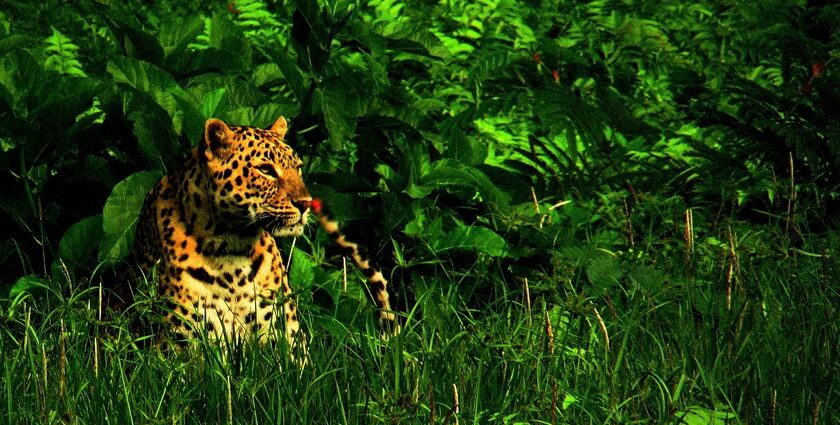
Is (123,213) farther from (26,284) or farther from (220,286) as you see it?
(220,286)

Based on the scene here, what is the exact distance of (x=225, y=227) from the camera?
5328 mm

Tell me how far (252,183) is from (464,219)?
1571 millimetres

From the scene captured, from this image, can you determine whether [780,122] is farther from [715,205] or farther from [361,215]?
[361,215]

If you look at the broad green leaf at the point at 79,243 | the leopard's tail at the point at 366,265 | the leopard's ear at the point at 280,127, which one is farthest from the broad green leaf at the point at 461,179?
the broad green leaf at the point at 79,243

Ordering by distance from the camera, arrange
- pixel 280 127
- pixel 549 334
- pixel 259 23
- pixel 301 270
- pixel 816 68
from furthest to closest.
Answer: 1. pixel 259 23
2. pixel 816 68
3. pixel 301 270
4. pixel 280 127
5. pixel 549 334

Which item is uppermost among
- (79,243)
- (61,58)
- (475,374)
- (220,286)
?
(61,58)

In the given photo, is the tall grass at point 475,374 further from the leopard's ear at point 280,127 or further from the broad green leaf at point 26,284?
the leopard's ear at point 280,127

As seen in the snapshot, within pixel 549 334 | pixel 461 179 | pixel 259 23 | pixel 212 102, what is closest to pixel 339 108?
pixel 212 102

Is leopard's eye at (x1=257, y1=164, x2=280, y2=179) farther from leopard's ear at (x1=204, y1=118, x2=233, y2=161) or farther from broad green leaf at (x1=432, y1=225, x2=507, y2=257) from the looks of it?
broad green leaf at (x1=432, y1=225, x2=507, y2=257)

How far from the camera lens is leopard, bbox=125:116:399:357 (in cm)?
521

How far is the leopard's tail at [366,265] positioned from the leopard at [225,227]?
0.59 ft

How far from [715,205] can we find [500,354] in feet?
9.24

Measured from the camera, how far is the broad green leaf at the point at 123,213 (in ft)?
18.1

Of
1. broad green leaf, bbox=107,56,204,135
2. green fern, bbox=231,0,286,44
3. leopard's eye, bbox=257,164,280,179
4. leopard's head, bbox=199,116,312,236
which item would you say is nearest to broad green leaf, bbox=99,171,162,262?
broad green leaf, bbox=107,56,204,135
